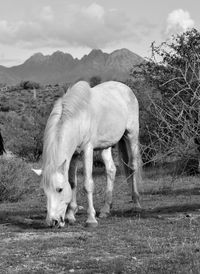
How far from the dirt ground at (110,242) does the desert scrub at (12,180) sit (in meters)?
1.92

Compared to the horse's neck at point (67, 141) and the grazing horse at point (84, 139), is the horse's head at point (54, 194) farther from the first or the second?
the horse's neck at point (67, 141)

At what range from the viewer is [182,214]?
953 cm

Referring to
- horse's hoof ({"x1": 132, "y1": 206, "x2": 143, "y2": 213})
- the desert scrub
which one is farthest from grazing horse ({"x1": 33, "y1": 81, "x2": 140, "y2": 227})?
the desert scrub

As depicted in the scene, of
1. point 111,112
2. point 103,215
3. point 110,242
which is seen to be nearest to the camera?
point 110,242

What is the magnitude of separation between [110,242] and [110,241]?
6 centimetres

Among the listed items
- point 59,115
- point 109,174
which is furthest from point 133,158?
point 59,115

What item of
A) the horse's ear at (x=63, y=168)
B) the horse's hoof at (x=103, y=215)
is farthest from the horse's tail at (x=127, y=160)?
the horse's ear at (x=63, y=168)

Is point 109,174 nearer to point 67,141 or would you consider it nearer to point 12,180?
point 67,141

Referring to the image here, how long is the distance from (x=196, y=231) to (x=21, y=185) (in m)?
6.82

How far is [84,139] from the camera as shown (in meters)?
8.70

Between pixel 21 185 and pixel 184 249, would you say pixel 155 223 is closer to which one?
pixel 184 249

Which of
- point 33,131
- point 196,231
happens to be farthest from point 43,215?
point 33,131

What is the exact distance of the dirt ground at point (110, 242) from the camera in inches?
233

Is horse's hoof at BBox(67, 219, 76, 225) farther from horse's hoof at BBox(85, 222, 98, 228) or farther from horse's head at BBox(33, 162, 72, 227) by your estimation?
horse's head at BBox(33, 162, 72, 227)
